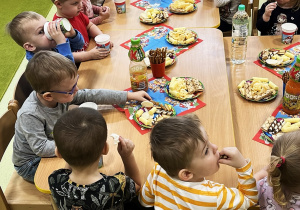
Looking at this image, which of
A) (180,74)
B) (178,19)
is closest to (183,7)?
(178,19)

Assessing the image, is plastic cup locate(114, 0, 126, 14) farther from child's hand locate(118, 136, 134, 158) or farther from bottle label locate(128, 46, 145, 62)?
child's hand locate(118, 136, 134, 158)

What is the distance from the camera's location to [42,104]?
1.54 meters

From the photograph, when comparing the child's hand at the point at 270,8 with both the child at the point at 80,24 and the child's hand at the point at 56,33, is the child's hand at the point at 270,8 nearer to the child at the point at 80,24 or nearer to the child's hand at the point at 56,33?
the child at the point at 80,24

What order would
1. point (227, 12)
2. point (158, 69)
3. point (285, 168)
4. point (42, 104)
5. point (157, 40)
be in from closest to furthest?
point (285, 168) < point (42, 104) < point (158, 69) < point (157, 40) < point (227, 12)

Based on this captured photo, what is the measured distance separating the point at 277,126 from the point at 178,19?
4.00 feet

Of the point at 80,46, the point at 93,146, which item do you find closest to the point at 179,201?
the point at 93,146

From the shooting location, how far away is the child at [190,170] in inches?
43.1

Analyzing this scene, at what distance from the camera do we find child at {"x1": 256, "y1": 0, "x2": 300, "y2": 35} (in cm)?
227

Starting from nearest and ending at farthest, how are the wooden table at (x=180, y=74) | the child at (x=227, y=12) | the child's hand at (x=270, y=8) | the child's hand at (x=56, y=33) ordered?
the wooden table at (x=180, y=74) → the child's hand at (x=56, y=33) → the child's hand at (x=270, y=8) → the child at (x=227, y=12)

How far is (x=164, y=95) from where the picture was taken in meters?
1.70

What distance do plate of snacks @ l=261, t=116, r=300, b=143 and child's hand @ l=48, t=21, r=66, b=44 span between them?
118 centimetres

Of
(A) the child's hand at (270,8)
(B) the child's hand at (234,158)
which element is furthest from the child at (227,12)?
(B) the child's hand at (234,158)

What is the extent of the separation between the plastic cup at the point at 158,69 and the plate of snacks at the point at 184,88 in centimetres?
10

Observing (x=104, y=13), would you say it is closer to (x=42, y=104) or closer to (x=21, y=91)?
(x=21, y=91)
